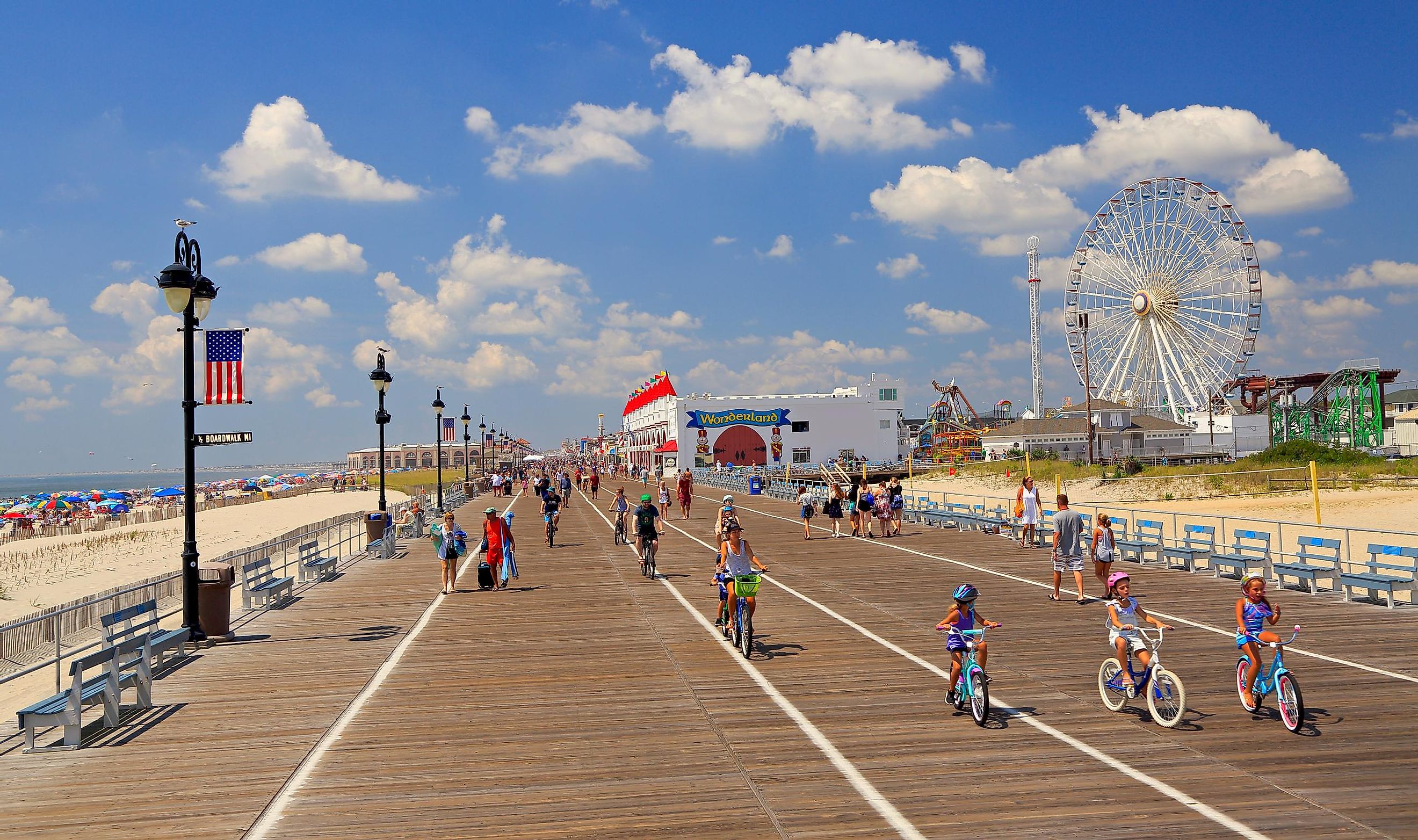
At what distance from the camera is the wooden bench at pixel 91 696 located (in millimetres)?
8570

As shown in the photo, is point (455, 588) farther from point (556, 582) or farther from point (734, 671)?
point (734, 671)

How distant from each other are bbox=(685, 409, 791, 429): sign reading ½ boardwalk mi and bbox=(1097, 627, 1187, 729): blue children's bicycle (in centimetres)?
9739

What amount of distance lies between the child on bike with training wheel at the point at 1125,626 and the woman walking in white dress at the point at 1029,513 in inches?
568

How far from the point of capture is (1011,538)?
27.1 m

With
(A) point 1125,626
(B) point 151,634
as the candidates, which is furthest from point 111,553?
(A) point 1125,626

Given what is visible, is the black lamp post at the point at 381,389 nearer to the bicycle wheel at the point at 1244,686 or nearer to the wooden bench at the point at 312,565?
the wooden bench at the point at 312,565

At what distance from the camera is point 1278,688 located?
849 centimetres

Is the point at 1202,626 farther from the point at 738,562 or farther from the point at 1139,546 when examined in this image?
the point at 1139,546

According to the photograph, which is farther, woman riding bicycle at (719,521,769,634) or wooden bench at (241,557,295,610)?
wooden bench at (241,557,295,610)

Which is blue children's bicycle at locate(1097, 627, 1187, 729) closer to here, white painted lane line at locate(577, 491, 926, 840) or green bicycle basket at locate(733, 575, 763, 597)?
white painted lane line at locate(577, 491, 926, 840)

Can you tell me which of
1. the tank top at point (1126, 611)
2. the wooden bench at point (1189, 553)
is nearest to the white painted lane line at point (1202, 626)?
the wooden bench at point (1189, 553)

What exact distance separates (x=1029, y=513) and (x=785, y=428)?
84044 millimetres

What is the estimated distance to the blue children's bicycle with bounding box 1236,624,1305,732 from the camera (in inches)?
326

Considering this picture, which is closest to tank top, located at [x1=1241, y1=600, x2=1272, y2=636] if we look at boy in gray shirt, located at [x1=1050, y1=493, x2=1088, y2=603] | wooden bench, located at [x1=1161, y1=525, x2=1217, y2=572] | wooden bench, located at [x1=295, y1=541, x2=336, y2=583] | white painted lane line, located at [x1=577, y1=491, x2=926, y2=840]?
white painted lane line, located at [x1=577, y1=491, x2=926, y2=840]
